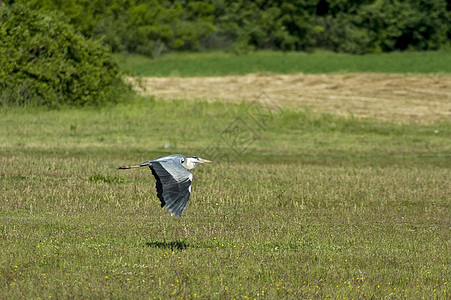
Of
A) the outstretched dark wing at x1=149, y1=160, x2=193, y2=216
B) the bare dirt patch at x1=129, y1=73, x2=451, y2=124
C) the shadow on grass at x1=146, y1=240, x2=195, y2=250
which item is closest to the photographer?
the outstretched dark wing at x1=149, y1=160, x2=193, y2=216

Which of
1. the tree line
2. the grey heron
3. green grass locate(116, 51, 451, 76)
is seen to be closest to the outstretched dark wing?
the grey heron

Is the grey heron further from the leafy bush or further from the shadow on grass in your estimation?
the leafy bush

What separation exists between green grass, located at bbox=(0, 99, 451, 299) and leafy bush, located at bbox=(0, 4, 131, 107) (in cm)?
455

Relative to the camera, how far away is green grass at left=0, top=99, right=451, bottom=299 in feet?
27.2

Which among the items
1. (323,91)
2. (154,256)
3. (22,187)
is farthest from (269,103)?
(154,256)

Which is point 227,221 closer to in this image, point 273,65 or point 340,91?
point 340,91

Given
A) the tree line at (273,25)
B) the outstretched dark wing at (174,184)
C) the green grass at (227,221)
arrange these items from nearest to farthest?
the green grass at (227,221) → the outstretched dark wing at (174,184) → the tree line at (273,25)

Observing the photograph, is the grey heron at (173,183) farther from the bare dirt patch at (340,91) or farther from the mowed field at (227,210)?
the bare dirt patch at (340,91)

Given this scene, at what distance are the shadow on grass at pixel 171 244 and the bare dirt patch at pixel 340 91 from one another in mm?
24943

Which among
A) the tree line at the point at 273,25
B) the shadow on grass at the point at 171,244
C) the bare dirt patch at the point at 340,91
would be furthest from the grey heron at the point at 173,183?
the tree line at the point at 273,25

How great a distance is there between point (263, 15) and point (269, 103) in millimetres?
39553

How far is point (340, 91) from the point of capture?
139ft

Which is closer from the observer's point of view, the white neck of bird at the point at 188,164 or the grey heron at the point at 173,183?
the grey heron at the point at 173,183

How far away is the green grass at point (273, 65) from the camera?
171ft
